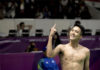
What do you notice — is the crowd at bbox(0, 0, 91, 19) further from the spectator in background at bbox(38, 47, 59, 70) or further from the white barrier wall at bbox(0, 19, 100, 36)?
the spectator in background at bbox(38, 47, 59, 70)

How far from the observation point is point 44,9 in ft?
44.7

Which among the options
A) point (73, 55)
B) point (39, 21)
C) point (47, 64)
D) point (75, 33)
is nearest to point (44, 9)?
point (39, 21)

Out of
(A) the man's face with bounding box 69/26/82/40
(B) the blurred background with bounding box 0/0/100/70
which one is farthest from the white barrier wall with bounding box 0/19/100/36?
(A) the man's face with bounding box 69/26/82/40

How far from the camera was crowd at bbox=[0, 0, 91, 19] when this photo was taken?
13.0m

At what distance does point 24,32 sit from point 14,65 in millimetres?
6477

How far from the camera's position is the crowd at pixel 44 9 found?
1303 centimetres

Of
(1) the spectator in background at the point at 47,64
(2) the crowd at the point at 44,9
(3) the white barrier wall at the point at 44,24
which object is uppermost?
(2) the crowd at the point at 44,9

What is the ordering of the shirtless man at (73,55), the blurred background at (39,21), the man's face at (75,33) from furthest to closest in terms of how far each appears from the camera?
the blurred background at (39,21) → the shirtless man at (73,55) → the man's face at (75,33)

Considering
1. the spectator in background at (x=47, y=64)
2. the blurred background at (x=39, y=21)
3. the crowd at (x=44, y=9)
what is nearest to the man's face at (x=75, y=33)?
the spectator in background at (x=47, y=64)

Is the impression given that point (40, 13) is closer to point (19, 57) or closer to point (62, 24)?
point (62, 24)

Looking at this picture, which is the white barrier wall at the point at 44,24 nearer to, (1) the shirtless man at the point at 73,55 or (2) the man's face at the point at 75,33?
(1) the shirtless man at the point at 73,55

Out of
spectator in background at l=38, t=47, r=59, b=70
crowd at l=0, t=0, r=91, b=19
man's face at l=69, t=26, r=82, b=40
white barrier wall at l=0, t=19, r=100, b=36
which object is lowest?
white barrier wall at l=0, t=19, r=100, b=36

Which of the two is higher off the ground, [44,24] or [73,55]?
[73,55]

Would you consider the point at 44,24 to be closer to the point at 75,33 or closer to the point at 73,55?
the point at 73,55
